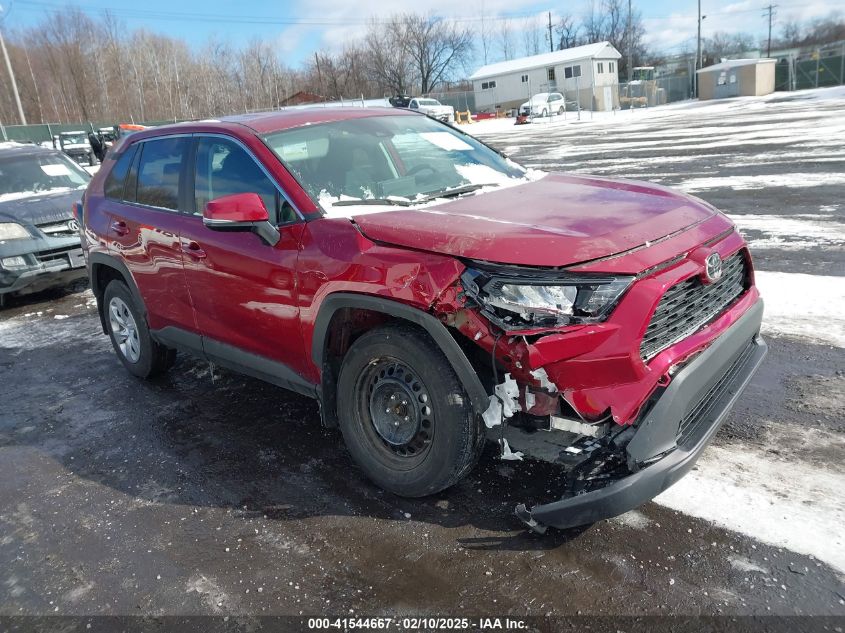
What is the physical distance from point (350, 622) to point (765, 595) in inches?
62.9

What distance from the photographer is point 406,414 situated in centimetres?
312

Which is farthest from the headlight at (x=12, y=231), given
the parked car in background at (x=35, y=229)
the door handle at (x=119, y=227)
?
the door handle at (x=119, y=227)

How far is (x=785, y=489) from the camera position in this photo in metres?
3.03

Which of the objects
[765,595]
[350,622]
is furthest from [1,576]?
[765,595]

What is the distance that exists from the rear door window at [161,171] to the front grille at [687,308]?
316 cm

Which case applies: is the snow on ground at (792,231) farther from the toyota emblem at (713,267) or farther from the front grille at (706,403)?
the toyota emblem at (713,267)

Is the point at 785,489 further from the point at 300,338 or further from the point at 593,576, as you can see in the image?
the point at 300,338

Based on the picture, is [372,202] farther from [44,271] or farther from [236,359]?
[44,271]

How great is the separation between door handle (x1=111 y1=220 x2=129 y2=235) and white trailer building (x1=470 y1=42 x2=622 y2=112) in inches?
2341

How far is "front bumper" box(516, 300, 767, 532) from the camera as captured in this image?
2.43 m

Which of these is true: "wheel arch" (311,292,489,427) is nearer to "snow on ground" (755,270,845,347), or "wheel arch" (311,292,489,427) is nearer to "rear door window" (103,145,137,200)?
"rear door window" (103,145,137,200)

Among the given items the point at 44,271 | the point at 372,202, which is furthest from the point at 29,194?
the point at 372,202

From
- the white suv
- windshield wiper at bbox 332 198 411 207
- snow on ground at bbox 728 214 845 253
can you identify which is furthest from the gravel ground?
the white suv

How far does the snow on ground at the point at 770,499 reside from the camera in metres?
2.70
